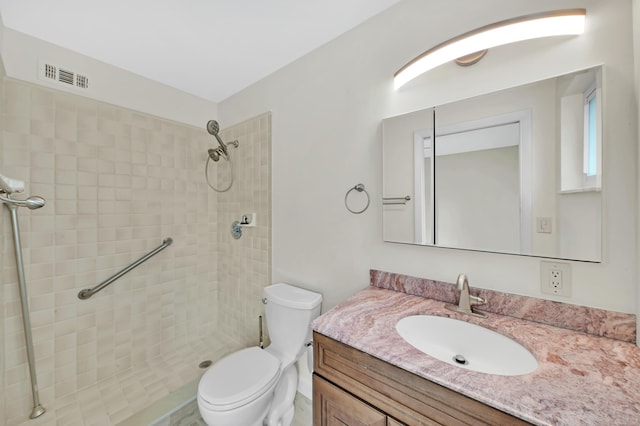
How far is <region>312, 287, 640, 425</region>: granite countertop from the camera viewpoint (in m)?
0.51

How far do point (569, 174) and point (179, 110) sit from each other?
254cm

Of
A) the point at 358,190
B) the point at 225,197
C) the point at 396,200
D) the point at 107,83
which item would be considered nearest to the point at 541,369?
the point at 396,200

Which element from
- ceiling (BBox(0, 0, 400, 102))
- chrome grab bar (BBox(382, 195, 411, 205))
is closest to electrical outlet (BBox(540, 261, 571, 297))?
chrome grab bar (BBox(382, 195, 411, 205))

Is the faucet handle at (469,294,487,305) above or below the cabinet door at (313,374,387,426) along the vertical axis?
above

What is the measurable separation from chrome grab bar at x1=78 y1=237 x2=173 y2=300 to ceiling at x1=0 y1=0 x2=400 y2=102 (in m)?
1.33

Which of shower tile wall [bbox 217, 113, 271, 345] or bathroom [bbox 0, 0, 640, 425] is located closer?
bathroom [bbox 0, 0, 640, 425]

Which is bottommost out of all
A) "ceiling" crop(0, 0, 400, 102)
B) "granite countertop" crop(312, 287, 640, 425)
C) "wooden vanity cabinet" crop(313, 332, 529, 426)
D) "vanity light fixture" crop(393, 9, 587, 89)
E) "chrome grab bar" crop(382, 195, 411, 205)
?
"wooden vanity cabinet" crop(313, 332, 529, 426)

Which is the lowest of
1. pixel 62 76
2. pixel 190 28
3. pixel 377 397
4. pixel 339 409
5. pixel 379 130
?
pixel 339 409

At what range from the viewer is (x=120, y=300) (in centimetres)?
177

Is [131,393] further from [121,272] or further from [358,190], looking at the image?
[358,190]

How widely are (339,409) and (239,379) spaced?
2.09ft

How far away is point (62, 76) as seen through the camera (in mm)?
1514

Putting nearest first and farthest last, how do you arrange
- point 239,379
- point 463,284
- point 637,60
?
point 637,60, point 463,284, point 239,379

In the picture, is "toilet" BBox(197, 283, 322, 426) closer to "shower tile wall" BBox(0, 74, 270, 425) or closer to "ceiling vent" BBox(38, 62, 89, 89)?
"shower tile wall" BBox(0, 74, 270, 425)
